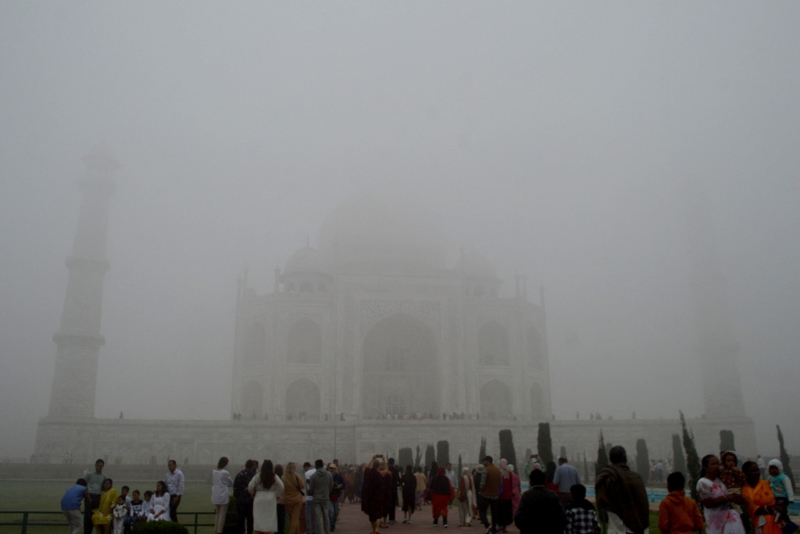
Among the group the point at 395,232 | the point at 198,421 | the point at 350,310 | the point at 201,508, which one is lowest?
the point at 201,508

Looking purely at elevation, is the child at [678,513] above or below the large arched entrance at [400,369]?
below

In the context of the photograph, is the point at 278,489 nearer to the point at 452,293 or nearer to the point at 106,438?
the point at 106,438

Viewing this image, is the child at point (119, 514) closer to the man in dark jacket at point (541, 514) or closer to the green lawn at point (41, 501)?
the green lawn at point (41, 501)

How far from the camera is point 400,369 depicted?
34.4m

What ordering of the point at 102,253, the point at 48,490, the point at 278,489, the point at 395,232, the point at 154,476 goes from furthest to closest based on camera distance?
1. the point at 395,232
2. the point at 102,253
3. the point at 154,476
4. the point at 48,490
5. the point at 278,489

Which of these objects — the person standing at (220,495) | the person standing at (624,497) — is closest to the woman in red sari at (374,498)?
the person standing at (220,495)

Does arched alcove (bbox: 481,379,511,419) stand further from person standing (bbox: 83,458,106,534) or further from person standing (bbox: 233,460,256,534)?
person standing (bbox: 83,458,106,534)

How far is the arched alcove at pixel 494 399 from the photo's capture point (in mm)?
33156

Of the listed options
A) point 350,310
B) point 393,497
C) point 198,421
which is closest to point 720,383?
point 350,310

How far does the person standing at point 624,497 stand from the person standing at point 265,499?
3.63m

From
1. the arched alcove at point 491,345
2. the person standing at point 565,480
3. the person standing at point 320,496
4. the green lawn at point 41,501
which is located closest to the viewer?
the person standing at point 320,496

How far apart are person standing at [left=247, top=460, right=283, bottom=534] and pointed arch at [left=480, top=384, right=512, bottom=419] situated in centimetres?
2615

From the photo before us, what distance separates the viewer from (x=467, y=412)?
3141 cm

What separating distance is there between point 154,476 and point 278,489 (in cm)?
1706
